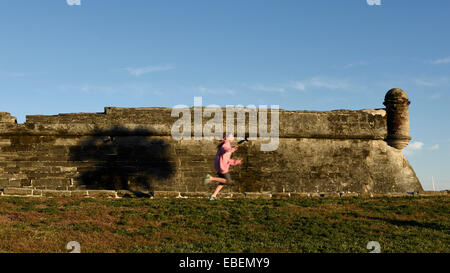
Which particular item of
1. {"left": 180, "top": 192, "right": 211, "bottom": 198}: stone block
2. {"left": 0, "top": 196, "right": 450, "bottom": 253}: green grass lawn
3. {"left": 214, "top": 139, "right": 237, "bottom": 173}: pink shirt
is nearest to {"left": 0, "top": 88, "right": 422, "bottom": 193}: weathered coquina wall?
{"left": 180, "top": 192, "right": 211, "bottom": 198}: stone block

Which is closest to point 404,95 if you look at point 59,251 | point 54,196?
point 54,196

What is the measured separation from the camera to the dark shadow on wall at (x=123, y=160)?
17.5m

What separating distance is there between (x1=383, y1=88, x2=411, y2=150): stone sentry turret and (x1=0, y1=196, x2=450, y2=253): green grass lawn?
520cm

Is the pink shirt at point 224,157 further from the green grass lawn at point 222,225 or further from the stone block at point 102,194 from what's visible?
the stone block at point 102,194

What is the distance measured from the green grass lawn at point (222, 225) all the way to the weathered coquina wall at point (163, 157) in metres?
4.00

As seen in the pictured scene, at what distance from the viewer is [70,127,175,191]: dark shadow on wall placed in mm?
17469

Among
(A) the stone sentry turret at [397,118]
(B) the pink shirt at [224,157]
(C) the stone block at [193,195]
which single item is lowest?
(C) the stone block at [193,195]

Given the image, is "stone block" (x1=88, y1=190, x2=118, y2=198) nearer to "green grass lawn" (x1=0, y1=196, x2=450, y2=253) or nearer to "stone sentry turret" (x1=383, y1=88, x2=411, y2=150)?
"green grass lawn" (x1=0, y1=196, x2=450, y2=253)

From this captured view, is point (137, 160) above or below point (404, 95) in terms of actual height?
below

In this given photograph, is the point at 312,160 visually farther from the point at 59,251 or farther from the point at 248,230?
the point at 59,251

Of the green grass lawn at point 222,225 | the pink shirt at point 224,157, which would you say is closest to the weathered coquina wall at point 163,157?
the green grass lawn at point 222,225

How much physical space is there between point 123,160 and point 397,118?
11.5 metres

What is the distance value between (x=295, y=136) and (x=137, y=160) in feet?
21.4

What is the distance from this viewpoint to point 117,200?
530 inches
